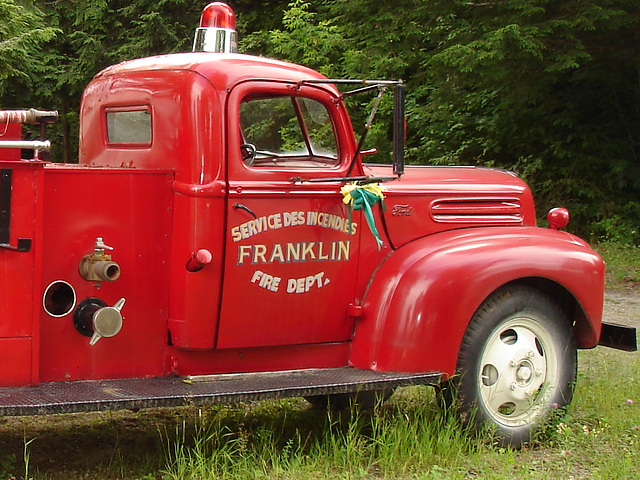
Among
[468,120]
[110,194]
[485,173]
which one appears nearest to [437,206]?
[485,173]

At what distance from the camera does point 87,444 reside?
15.9 feet

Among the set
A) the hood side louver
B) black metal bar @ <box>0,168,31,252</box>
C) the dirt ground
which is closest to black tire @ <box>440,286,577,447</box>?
the hood side louver

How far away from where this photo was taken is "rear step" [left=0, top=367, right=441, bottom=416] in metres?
3.71

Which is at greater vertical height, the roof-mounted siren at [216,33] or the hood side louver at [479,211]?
the roof-mounted siren at [216,33]

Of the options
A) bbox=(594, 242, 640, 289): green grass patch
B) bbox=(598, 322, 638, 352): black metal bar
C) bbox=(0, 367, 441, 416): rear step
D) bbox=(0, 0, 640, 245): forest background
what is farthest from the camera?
bbox=(594, 242, 640, 289): green grass patch

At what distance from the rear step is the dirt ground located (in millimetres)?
361

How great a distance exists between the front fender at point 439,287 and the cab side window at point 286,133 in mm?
697

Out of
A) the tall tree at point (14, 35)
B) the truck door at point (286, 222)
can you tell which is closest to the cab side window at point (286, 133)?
the truck door at point (286, 222)

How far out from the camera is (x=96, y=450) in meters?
4.73

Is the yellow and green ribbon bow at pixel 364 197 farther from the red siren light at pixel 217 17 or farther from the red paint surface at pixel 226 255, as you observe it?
the red siren light at pixel 217 17

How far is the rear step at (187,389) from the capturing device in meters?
3.71

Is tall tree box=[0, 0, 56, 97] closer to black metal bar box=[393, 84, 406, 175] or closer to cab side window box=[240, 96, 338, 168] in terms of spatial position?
cab side window box=[240, 96, 338, 168]

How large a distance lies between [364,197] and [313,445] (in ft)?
4.23

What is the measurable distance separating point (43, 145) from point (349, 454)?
201 cm
